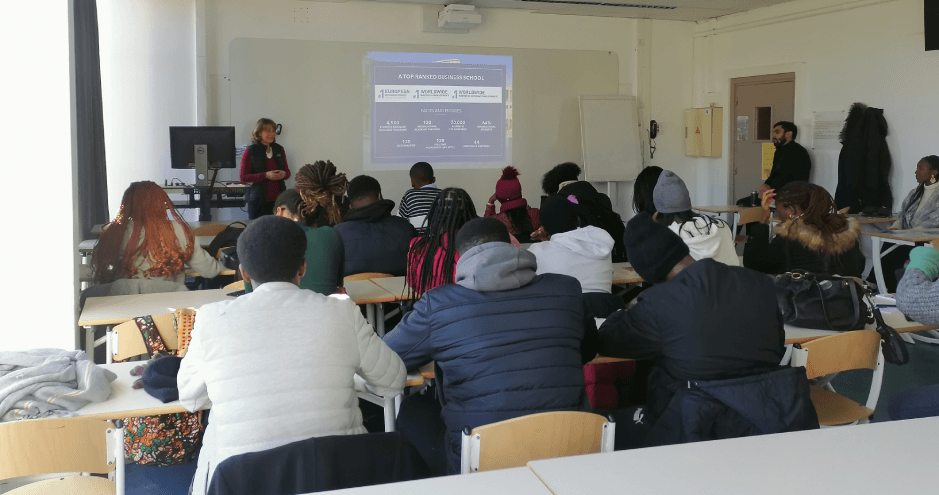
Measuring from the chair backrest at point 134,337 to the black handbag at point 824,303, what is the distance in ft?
7.89

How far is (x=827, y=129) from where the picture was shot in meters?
8.06

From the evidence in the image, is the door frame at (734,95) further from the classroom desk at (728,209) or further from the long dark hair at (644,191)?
the long dark hair at (644,191)

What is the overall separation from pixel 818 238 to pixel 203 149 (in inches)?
208

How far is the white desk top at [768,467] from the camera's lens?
1.58 metres

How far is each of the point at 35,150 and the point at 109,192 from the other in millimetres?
4764

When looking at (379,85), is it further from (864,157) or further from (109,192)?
(864,157)

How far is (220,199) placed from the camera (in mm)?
7445

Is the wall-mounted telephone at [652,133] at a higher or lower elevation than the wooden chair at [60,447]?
higher

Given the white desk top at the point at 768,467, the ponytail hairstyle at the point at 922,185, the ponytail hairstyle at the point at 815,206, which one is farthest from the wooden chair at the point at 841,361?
the ponytail hairstyle at the point at 922,185

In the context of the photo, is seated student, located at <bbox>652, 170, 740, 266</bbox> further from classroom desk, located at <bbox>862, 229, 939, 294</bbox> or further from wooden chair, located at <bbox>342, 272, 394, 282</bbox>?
classroom desk, located at <bbox>862, 229, 939, 294</bbox>

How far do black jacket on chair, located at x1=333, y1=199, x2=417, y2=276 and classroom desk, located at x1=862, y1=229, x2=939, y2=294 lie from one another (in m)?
3.78

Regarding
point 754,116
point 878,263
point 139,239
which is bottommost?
point 878,263

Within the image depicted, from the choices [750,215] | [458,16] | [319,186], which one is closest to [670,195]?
[319,186]

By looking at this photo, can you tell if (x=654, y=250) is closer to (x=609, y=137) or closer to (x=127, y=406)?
(x=127, y=406)
